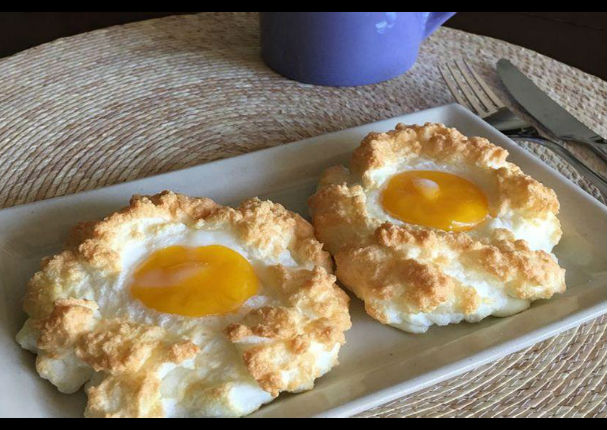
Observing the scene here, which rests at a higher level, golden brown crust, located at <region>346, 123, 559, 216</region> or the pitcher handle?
the pitcher handle

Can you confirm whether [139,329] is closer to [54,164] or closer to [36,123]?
[54,164]

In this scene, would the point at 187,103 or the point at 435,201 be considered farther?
the point at 187,103

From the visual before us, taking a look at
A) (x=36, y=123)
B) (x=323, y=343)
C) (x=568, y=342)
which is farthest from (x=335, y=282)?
(x=36, y=123)

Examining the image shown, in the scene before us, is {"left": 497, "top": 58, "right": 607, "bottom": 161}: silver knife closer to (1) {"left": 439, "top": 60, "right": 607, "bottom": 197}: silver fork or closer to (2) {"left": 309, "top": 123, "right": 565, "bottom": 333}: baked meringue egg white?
(1) {"left": 439, "top": 60, "right": 607, "bottom": 197}: silver fork

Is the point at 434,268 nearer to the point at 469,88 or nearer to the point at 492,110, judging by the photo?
the point at 492,110

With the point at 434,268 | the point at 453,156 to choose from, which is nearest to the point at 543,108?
the point at 453,156

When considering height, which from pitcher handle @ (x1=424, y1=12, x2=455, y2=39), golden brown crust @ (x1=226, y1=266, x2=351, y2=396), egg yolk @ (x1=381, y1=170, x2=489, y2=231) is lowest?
golden brown crust @ (x1=226, y1=266, x2=351, y2=396)

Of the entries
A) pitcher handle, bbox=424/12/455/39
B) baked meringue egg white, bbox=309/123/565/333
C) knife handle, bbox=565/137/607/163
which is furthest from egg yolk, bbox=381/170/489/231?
pitcher handle, bbox=424/12/455/39

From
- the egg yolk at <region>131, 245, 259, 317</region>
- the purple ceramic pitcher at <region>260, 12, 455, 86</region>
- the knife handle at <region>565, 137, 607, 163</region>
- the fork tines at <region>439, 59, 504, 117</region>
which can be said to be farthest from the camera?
the fork tines at <region>439, 59, 504, 117</region>
